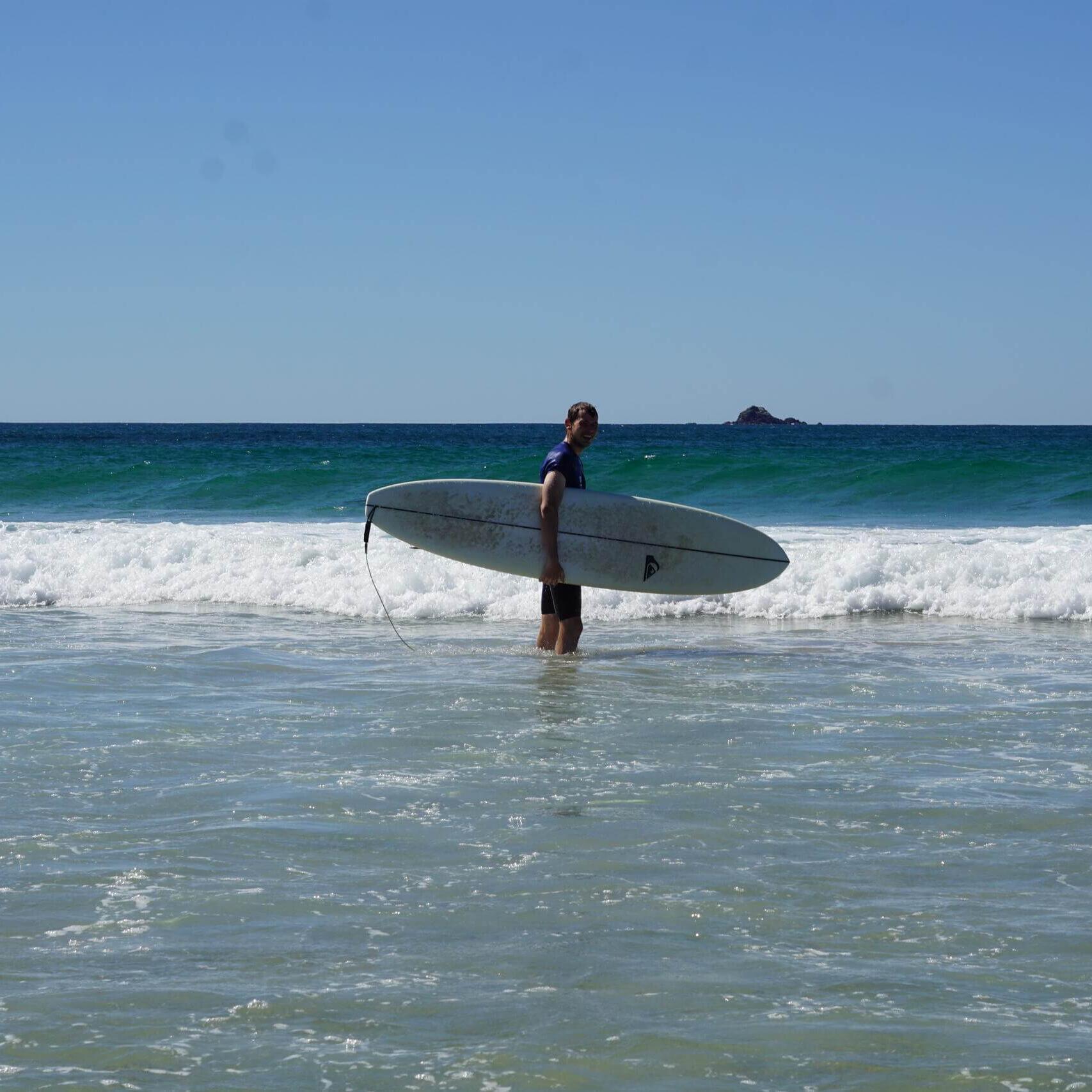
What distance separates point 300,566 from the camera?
39.5 feet

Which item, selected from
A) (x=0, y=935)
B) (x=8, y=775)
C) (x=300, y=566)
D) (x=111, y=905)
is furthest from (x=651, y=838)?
(x=300, y=566)

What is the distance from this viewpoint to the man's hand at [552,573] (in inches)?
304

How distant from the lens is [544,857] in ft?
12.5

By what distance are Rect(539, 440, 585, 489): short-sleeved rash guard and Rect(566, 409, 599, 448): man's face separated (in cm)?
11

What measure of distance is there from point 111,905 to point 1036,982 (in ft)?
7.43

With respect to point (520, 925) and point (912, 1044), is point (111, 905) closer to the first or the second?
point (520, 925)

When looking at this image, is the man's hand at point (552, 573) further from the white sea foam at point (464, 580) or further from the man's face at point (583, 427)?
the white sea foam at point (464, 580)

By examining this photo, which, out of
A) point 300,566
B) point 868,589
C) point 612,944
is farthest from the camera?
point 300,566

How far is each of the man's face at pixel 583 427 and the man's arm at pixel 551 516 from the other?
310 millimetres

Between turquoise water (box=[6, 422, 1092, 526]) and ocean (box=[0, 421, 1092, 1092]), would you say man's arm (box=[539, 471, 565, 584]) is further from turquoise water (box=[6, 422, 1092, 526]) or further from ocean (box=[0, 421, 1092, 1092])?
turquoise water (box=[6, 422, 1092, 526])

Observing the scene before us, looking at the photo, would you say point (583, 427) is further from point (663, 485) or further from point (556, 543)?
point (663, 485)

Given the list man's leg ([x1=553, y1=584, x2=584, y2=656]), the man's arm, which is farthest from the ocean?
the man's arm

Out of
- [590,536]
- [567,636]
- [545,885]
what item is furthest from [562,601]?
[545,885]

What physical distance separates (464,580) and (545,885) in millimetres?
7488
